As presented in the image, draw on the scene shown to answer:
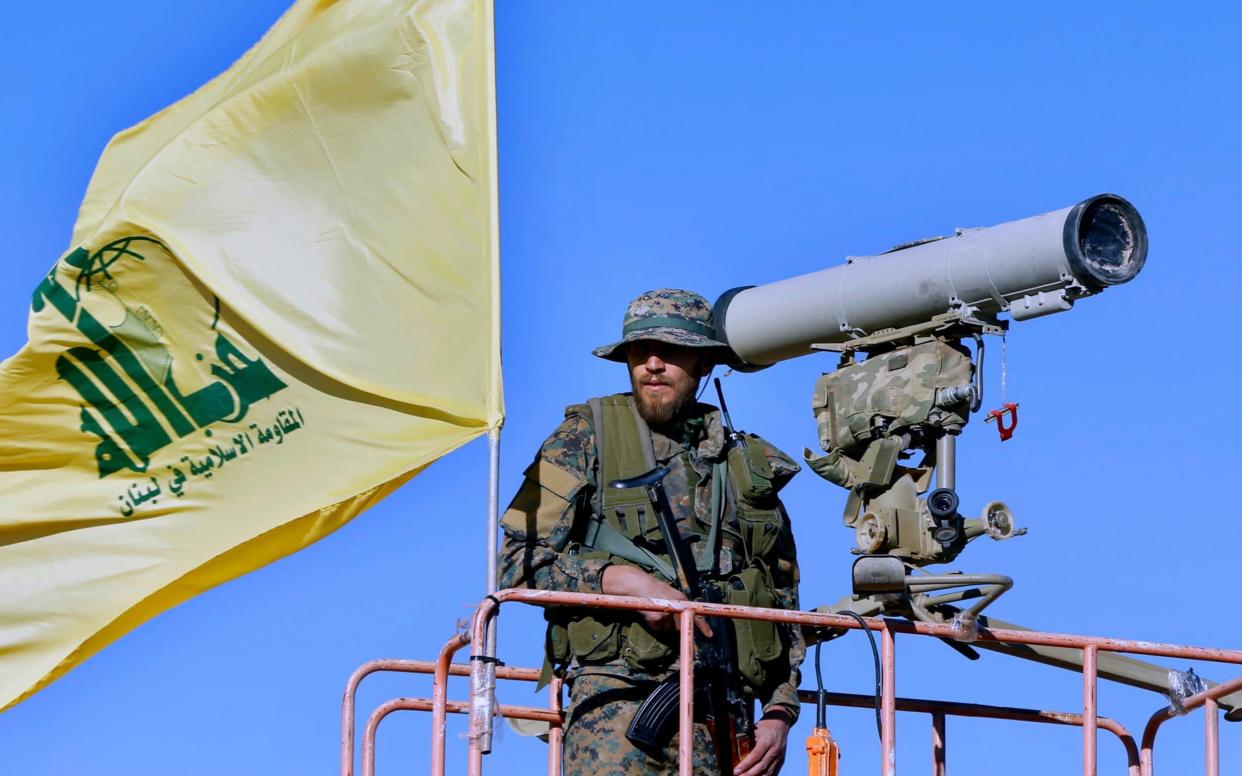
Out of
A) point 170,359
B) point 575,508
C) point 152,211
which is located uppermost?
point 152,211

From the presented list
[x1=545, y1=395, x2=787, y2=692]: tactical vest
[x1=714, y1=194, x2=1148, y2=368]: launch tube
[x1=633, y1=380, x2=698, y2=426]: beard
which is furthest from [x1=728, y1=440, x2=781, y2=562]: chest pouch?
[x1=714, y1=194, x2=1148, y2=368]: launch tube

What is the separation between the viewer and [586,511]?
8.38 m

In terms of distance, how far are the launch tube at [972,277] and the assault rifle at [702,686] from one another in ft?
4.75

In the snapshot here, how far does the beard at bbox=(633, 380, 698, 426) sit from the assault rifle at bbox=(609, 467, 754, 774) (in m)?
0.33

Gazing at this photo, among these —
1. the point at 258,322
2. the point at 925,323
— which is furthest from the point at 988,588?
the point at 258,322

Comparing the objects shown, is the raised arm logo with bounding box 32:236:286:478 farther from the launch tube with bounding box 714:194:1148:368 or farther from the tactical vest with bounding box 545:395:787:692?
the launch tube with bounding box 714:194:1148:368

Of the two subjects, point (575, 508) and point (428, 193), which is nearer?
point (575, 508)

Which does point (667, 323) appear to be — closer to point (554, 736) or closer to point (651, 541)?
point (651, 541)

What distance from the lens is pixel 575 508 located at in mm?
8266

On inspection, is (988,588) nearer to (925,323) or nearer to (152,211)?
(925,323)

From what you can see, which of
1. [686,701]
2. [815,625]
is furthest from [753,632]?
[686,701]

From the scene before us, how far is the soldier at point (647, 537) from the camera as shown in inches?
314

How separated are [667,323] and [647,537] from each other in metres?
0.99

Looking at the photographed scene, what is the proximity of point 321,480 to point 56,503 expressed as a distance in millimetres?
1187
